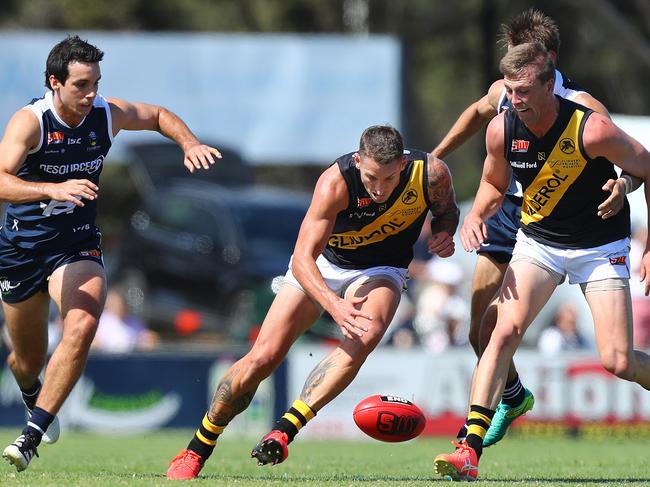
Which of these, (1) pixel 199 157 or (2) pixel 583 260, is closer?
(2) pixel 583 260

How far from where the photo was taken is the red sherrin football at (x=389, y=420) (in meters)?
7.79

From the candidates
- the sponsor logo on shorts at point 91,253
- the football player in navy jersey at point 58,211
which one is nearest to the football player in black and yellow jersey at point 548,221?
the football player in navy jersey at point 58,211

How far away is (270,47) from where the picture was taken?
22.4 meters

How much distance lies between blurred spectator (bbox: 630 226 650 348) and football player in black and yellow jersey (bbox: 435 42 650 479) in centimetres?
740

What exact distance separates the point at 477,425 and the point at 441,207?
1.42 metres

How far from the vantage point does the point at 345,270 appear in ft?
27.1

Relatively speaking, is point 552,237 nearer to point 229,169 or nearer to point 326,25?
point 229,169

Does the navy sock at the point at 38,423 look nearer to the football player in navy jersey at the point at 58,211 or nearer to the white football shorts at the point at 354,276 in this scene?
the football player in navy jersey at the point at 58,211

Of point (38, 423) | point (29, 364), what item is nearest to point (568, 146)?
point (38, 423)

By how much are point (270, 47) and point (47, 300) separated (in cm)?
1429

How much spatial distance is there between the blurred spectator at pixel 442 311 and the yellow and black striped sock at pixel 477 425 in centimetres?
785

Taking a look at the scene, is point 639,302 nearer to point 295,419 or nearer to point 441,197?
point 441,197

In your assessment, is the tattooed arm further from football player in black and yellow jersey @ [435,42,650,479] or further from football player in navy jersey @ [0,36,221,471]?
football player in navy jersey @ [0,36,221,471]

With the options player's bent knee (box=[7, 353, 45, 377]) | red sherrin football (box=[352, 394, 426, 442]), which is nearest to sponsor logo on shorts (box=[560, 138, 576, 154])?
red sherrin football (box=[352, 394, 426, 442])
